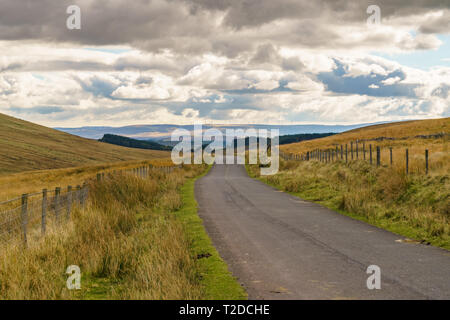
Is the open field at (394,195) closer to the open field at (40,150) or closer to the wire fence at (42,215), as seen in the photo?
the wire fence at (42,215)

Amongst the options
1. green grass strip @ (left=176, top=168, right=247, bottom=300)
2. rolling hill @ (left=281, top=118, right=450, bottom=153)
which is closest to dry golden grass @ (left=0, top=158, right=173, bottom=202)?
green grass strip @ (left=176, top=168, right=247, bottom=300)

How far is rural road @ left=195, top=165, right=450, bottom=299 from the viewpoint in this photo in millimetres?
7242

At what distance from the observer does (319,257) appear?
959cm

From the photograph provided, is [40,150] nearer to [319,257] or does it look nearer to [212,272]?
[319,257]

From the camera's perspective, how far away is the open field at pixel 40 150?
9281 cm

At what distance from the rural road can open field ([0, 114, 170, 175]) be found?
77.7 metres

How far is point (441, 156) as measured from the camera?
2383 centimetres

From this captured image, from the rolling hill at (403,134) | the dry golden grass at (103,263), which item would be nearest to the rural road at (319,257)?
the dry golden grass at (103,263)

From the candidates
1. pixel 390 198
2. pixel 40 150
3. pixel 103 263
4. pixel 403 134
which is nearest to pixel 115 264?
pixel 103 263

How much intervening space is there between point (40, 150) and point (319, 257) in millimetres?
110084

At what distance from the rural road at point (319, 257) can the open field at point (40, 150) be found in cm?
7770

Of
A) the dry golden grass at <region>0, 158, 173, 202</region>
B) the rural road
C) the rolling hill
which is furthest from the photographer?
the rolling hill

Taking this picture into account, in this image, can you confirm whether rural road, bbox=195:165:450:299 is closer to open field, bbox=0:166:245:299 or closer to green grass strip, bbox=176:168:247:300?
green grass strip, bbox=176:168:247:300
